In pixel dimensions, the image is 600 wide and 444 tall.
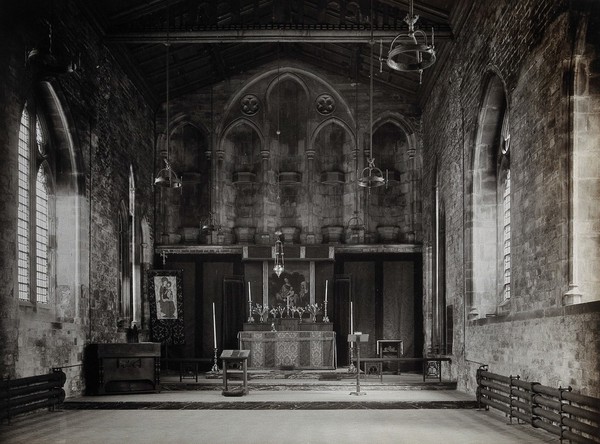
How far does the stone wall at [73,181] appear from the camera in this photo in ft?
34.7

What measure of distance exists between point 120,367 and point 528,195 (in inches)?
315

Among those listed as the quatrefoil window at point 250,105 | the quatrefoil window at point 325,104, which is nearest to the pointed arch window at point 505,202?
the quatrefoil window at point 325,104

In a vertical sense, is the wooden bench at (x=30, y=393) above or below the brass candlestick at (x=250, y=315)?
below

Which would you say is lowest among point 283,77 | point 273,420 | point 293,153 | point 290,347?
point 273,420

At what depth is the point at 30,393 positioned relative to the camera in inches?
434

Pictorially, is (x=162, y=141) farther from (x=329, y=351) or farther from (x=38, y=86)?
(x=38, y=86)

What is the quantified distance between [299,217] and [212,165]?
2.79m

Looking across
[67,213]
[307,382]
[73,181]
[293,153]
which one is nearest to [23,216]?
[67,213]

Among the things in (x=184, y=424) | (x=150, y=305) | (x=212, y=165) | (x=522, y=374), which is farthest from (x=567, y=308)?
(x=212, y=165)

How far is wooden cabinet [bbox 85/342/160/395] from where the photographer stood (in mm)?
14164

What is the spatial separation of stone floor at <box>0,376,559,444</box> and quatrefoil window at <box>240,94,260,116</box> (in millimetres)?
9471

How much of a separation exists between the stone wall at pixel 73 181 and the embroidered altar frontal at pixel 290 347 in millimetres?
3113

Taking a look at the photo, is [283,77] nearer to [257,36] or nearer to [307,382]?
[257,36]

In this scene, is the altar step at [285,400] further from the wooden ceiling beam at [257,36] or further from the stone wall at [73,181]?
the wooden ceiling beam at [257,36]
